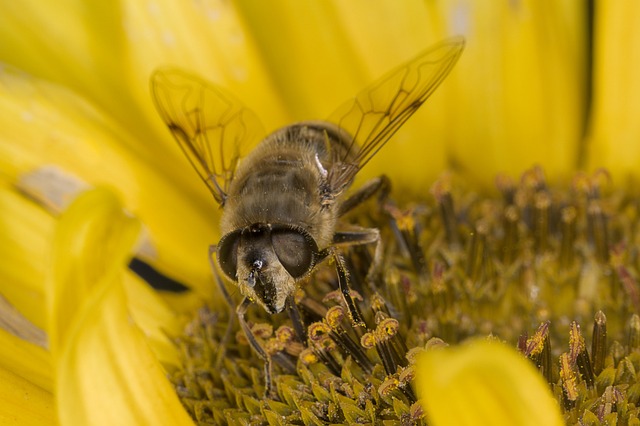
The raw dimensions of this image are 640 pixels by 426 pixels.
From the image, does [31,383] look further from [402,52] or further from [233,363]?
[402,52]

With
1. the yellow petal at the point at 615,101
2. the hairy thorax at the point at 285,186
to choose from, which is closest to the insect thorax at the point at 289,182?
the hairy thorax at the point at 285,186

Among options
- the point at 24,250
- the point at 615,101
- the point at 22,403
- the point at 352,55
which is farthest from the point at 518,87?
the point at 22,403

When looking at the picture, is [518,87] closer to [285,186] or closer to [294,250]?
[285,186]

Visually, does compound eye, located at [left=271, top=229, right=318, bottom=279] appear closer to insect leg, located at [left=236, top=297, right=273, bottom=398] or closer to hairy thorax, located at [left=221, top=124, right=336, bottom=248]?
hairy thorax, located at [left=221, top=124, right=336, bottom=248]

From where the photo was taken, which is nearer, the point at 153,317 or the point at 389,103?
the point at 389,103

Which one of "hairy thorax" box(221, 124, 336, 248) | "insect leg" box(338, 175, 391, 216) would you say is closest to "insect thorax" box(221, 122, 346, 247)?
"hairy thorax" box(221, 124, 336, 248)

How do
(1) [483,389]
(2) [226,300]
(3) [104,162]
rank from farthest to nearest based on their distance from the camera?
(3) [104,162] → (2) [226,300] → (1) [483,389]

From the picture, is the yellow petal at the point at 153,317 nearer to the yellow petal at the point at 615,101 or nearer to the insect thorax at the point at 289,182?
the insect thorax at the point at 289,182
